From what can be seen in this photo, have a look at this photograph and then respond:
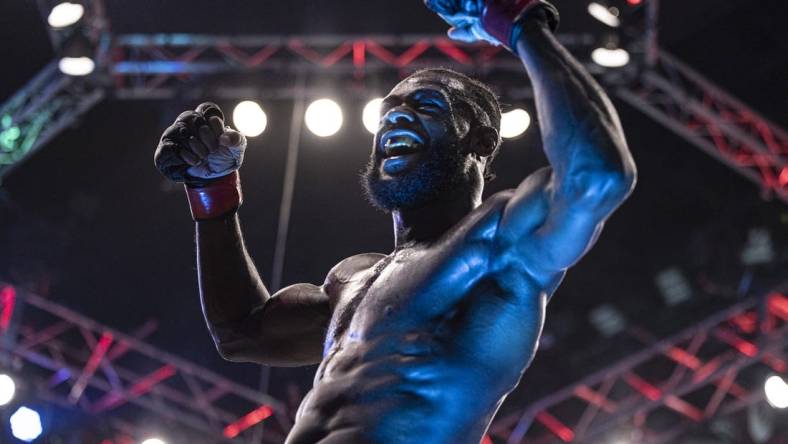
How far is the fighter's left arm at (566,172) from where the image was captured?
2.16 m

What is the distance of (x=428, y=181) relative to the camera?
2664 millimetres

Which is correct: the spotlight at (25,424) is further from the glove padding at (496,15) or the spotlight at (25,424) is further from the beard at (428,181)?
the glove padding at (496,15)

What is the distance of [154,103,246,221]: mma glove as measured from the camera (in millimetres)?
2713

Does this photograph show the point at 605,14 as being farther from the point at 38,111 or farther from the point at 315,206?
the point at 38,111

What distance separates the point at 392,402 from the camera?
2217 millimetres

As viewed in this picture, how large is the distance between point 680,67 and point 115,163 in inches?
209

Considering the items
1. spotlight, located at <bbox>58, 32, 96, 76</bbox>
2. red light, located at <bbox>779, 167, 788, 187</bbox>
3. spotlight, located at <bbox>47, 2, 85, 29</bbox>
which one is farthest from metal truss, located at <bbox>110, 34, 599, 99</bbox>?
red light, located at <bbox>779, 167, 788, 187</bbox>

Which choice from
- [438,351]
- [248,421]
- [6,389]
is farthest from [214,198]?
[248,421]

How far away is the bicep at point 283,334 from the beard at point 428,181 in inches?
13.5

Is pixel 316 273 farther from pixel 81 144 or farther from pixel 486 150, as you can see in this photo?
pixel 486 150

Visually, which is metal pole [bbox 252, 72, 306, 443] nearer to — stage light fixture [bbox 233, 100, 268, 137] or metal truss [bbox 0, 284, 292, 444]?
metal truss [bbox 0, 284, 292, 444]

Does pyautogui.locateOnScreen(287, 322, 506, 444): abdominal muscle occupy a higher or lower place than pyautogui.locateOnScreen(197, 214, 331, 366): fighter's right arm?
lower

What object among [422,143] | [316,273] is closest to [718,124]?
[316,273]

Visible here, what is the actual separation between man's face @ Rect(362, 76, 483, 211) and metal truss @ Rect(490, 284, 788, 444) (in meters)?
6.69
